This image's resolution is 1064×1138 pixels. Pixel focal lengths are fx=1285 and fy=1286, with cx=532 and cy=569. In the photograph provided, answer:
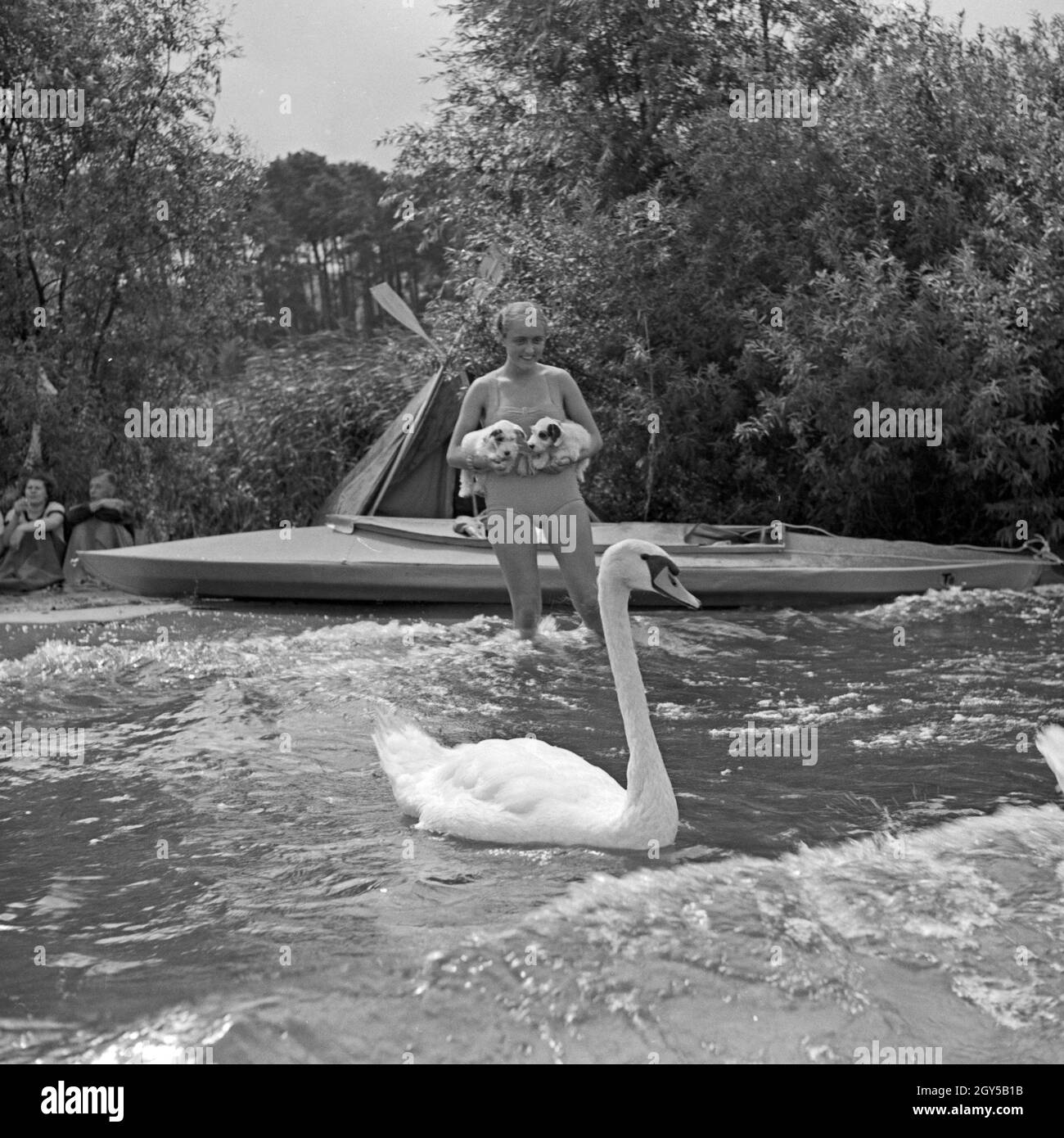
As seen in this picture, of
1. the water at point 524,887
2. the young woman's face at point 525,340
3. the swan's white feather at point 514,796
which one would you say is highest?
the young woman's face at point 525,340

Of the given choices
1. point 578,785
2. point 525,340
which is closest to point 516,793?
point 578,785

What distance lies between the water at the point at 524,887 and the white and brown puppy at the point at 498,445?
3.53ft

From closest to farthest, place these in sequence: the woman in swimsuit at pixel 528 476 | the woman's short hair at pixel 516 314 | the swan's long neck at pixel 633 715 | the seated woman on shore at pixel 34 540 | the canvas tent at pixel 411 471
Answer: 1. the swan's long neck at pixel 633 715
2. the woman's short hair at pixel 516 314
3. the woman in swimsuit at pixel 528 476
4. the seated woman on shore at pixel 34 540
5. the canvas tent at pixel 411 471

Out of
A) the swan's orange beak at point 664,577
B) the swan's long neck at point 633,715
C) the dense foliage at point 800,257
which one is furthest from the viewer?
the dense foliage at point 800,257

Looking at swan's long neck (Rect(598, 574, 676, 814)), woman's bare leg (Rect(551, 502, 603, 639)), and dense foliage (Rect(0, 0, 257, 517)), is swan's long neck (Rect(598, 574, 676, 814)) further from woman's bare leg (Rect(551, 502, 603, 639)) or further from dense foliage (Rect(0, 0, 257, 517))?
dense foliage (Rect(0, 0, 257, 517))

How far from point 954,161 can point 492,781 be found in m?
8.94

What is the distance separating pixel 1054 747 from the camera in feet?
13.2

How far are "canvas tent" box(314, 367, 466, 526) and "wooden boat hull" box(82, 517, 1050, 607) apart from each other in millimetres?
1378

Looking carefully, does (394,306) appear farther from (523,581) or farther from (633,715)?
(633,715)

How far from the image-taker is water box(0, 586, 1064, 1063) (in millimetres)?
2879

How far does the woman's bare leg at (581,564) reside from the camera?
6484 mm

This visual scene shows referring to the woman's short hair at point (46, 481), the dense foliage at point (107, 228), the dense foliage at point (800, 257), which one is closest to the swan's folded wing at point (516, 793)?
the woman's short hair at point (46, 481)

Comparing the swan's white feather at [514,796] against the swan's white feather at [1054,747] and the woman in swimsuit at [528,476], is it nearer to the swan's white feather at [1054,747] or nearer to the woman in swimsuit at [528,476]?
the swan's white feather at [1054,747]

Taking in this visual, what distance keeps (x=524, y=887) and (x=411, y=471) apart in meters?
7.36
